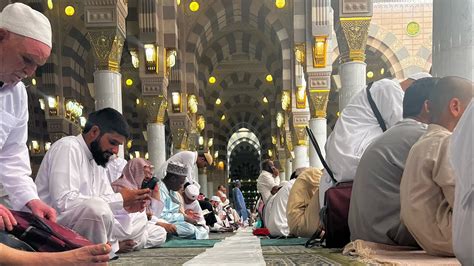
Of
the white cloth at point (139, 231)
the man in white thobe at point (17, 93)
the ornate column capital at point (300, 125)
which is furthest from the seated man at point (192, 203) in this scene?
the ornate column capital at point (300, 125)

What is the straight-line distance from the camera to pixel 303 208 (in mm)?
4590

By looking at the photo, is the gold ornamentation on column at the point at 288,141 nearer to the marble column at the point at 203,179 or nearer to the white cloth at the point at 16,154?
the marble column at the point at 203,179

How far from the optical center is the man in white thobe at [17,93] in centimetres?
211

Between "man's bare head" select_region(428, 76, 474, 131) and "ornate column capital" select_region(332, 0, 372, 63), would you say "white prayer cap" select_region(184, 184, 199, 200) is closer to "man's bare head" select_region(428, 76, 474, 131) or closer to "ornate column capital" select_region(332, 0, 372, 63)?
"ornate column capital" select_region(332, 0, 372, 63)

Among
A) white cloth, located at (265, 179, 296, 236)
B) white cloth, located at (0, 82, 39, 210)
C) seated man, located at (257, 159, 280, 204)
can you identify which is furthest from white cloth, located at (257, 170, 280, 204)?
white cloth, located at (0, 82, 39, 210)

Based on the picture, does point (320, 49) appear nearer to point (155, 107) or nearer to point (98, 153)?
point (155, 107)

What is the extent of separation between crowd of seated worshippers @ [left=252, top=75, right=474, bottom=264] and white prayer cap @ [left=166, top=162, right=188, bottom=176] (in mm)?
2491

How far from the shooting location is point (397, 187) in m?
2.79

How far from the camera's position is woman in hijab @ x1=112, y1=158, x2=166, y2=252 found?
366cm

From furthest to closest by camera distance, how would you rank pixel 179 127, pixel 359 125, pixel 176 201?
1. pixel 179 127
2. pixel 176 201
3. pixel 359 125

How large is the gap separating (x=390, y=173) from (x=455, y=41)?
0.91 m

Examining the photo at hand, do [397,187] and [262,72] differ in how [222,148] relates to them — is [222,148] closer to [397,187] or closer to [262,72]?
[262,72]

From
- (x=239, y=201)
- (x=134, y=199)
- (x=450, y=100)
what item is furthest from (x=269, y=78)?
(x=450, y=100)

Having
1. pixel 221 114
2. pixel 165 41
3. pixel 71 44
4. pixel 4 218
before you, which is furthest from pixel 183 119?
pixel 221 114
